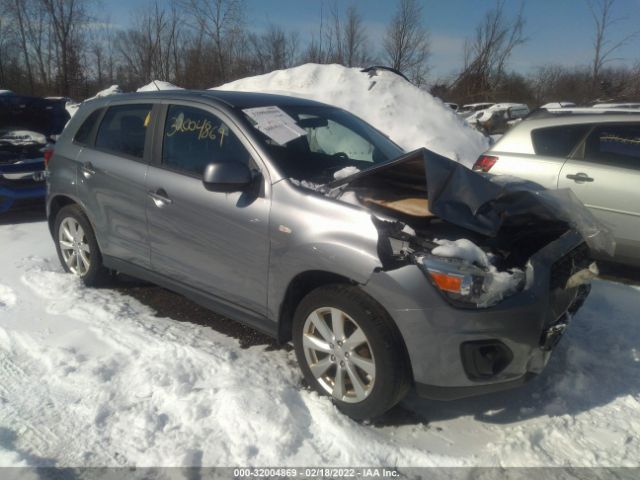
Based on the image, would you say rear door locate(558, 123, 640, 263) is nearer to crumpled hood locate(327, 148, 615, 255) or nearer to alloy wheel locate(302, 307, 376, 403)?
crumpled hood locate(327, 148, 615, 255)

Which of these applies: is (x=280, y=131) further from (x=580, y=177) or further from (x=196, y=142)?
(x=580, y=177)

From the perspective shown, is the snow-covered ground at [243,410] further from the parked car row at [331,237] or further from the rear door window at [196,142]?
the rear door window at [196,142]

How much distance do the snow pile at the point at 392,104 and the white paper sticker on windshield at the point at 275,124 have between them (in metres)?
6.24

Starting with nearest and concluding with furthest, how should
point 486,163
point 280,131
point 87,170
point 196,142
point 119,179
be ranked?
point 280,131 < point 196,142 < point 119,179 < point 87,170 < point 486,163

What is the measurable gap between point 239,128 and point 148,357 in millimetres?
1535

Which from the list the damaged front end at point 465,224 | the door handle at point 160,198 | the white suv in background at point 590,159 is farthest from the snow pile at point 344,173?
the white suv in background at point 590,159

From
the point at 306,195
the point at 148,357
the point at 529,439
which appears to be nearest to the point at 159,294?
the point at 148,357

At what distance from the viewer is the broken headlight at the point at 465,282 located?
7.69 ft

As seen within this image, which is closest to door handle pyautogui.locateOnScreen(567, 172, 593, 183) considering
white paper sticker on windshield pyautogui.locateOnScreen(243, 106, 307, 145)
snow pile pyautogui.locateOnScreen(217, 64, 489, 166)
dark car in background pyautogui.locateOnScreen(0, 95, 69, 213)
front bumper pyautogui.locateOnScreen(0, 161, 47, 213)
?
white paper sticker on windshield pyautogui.locateOnScreen(243, 106, 307, 145)

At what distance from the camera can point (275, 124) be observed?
329 centimetres

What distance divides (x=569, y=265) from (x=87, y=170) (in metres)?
3.57

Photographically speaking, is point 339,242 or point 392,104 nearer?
point 339,242

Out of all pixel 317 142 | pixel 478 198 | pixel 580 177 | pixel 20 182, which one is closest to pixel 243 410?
pixel 478 198

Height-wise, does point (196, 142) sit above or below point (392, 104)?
below
